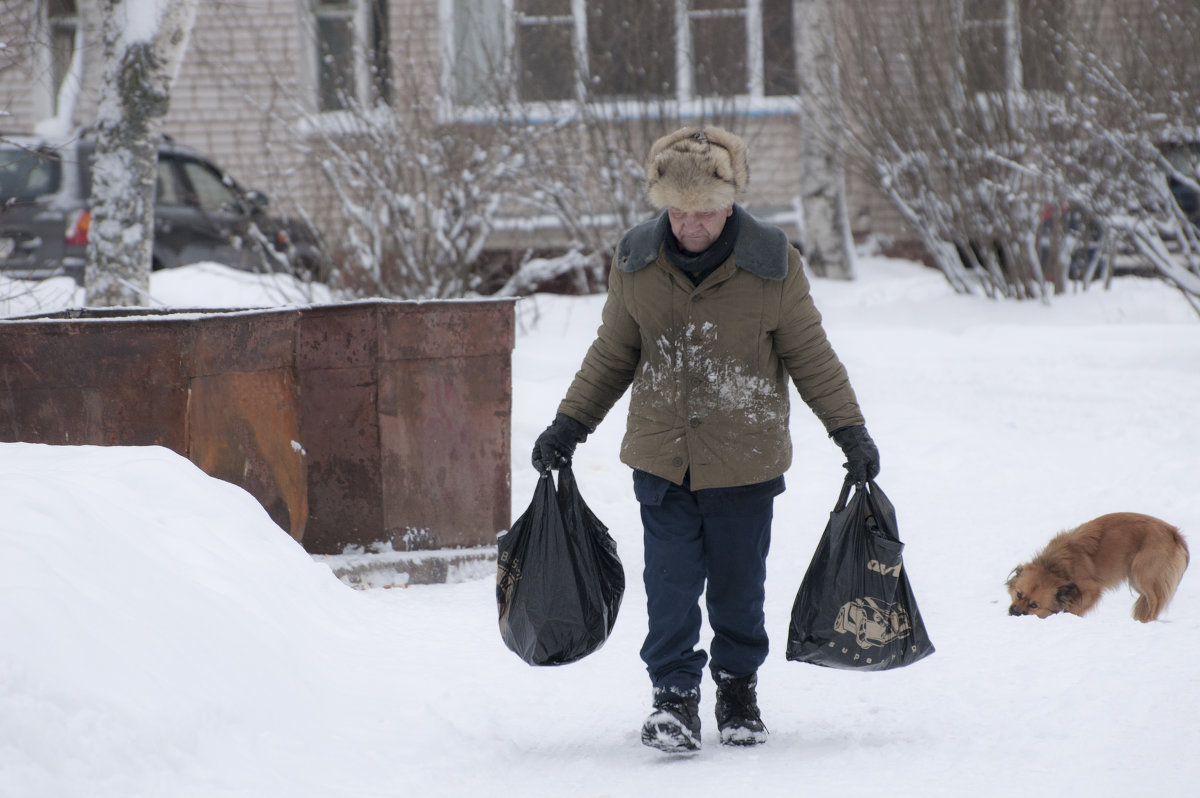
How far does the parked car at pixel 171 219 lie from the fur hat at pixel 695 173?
6466 millimetres

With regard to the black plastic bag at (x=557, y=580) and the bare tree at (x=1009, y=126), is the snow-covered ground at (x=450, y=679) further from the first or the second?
the bare tree at (x=1009, y=126)

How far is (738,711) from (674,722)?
219 mm

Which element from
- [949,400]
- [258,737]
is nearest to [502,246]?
[949,400]

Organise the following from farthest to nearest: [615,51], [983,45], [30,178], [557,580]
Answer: [615,51] < [983,45] < [30,178] < [557,580]

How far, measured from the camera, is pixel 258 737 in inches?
120

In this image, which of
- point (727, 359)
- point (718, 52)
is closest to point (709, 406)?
point (727, 359)

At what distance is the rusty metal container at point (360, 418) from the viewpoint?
4.26 metres

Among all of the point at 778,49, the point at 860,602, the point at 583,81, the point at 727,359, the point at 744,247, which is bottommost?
the point at 860,602

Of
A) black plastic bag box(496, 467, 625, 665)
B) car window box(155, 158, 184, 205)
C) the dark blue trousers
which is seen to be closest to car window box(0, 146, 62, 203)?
car window box(155, 158, 184, 205)

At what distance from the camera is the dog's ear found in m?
4.31

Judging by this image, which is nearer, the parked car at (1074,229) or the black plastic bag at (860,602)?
the black plastic bag at (860,602)

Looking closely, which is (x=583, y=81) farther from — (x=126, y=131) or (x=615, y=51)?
(x=126, y=131)

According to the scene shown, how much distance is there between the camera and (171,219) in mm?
11820

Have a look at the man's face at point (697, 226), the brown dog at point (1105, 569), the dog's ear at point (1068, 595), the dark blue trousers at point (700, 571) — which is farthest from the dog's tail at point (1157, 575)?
the man's face at point (697, 226)
